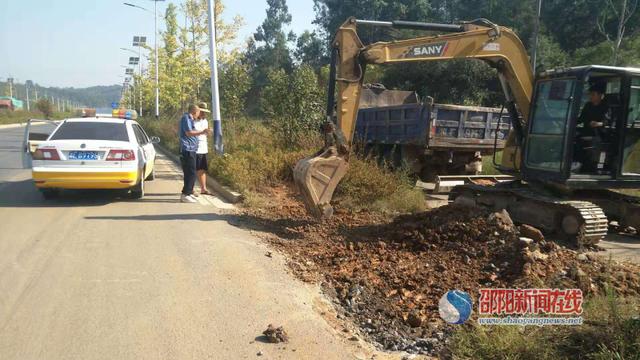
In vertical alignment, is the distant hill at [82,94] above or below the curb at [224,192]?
above

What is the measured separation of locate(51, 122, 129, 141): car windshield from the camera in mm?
9578

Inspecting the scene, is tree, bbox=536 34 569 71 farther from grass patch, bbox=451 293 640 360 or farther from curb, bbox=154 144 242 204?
grass patch, bbox=451 293 640 360

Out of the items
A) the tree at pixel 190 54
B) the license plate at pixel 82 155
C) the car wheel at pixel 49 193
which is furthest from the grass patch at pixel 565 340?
the tree at pixel 190 54

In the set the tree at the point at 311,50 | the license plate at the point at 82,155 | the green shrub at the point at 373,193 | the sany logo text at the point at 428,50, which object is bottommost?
the green shrub at the point at 373,193

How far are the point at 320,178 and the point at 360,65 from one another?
1.90 m

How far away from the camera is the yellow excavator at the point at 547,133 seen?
7.52 meters

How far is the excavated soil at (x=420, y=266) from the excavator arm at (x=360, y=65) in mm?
834

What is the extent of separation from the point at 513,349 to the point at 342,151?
4520 millimetres

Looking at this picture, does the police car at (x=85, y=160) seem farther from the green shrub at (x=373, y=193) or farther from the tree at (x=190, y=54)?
the tree at (x=190, y=54)

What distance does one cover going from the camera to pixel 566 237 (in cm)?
785

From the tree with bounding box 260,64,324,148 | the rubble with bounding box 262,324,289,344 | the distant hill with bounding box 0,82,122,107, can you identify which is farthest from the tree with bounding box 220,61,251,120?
the distant hill with bounding box 0,82,122,107

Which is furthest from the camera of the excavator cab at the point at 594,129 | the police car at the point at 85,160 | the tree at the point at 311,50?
the tree at the point at 311,50

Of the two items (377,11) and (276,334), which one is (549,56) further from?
(276,334)

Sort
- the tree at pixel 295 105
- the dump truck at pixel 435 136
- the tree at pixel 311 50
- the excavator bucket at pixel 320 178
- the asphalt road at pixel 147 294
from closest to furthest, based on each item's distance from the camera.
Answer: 1. the asphalt road at pixel 147 294
2. the excavator bucket at pixel 320 178
3. the dump truck at pixel 435 136
4. the tree at pixel 295 105
5. the tree at pixel 311 50
